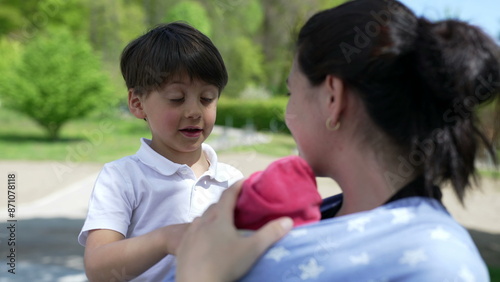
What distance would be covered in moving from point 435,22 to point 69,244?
613cm

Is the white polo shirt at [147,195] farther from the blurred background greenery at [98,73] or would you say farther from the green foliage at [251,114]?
the green foliage at [251,114]

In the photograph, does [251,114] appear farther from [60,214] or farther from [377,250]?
[377,250]

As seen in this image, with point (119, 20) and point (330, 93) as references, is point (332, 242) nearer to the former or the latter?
point (330, 93)

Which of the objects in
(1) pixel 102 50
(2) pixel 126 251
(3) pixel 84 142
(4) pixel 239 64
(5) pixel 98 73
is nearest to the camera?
(2) pixel 126 251

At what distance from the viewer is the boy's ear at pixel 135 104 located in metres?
1.89

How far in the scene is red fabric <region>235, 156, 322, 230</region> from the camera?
0.99m

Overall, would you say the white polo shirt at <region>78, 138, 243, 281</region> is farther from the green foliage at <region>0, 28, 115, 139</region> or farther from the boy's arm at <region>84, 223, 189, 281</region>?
the green foliage at <region>0, 28, 115, 139</region>

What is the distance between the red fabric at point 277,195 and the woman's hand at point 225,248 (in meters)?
0.02

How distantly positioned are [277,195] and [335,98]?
0.75ft

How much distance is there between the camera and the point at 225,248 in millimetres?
979

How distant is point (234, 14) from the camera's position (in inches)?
1352
